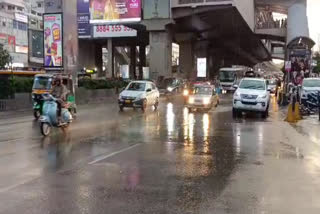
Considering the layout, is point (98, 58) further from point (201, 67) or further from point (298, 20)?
point (298, 20)

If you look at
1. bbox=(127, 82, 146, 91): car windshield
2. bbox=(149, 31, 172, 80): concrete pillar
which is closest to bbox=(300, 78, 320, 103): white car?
bbox=(127, 82, 146, 91): car windshield

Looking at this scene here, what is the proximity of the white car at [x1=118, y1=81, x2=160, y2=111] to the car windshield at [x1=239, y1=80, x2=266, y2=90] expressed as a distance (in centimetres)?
585

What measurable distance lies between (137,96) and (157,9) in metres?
33.6

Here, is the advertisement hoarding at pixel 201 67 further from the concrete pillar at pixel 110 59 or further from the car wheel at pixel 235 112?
the car wheel at pixel 235 112

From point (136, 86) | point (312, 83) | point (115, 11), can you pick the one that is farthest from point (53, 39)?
point (115, 11)

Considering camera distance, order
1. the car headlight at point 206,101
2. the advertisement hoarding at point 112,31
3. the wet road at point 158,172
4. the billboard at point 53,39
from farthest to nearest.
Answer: the advertisement hoarding at point 112,31 → the billboard at point 53,39 → the car headlight at point 206,101 → the wet road at point 158,172

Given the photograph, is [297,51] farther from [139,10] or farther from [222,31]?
[222,31]

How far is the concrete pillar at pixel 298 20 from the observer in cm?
6688

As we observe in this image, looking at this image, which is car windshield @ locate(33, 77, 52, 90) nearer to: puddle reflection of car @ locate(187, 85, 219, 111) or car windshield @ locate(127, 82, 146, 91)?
car windshield @ locate(127, 82, 146, 91)

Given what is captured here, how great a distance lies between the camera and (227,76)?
64688 mm

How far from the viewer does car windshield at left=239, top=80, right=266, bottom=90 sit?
23641 mm

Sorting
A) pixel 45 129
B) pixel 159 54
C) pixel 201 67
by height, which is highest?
pixel 159 54

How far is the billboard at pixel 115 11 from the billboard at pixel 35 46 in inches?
1431

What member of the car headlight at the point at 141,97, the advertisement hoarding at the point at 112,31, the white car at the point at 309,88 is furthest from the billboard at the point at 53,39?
the advertisement hoarding at the point at 112,31
